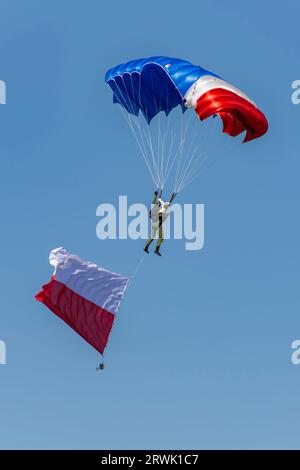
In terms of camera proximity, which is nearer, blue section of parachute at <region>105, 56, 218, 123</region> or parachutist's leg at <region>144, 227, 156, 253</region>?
blue section of parachute at <region>105, 56, 218, 123</region>

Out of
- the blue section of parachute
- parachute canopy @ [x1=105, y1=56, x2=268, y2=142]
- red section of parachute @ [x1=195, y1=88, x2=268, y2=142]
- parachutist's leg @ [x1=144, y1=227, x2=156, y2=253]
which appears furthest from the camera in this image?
parachutist's leg @ [x1=144, y1=227, x2=156, y2=253]

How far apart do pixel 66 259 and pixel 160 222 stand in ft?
12.3

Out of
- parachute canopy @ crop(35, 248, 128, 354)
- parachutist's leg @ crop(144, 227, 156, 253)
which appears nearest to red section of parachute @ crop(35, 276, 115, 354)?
parachute canopy @ crop(35, 248, 128, 354)

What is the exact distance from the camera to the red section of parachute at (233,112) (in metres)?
42.4

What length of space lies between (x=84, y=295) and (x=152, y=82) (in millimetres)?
7773

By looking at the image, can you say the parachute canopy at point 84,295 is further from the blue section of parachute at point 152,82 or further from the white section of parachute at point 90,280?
the blue section of parachute at point 152,82

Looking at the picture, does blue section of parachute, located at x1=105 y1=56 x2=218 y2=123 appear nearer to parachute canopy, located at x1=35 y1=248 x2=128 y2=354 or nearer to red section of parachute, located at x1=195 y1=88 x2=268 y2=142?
red section of parachute, located at x1=195 y1=88 x2=268 y2=142

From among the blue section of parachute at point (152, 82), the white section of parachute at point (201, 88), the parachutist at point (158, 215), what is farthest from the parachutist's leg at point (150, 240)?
the white section of parachute at point (201, 88)

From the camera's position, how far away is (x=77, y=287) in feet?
150

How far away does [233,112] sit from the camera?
1735 inches

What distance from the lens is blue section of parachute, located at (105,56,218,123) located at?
43.9 m

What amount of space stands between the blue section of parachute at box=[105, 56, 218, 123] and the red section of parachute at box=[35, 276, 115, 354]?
23.3 ft
